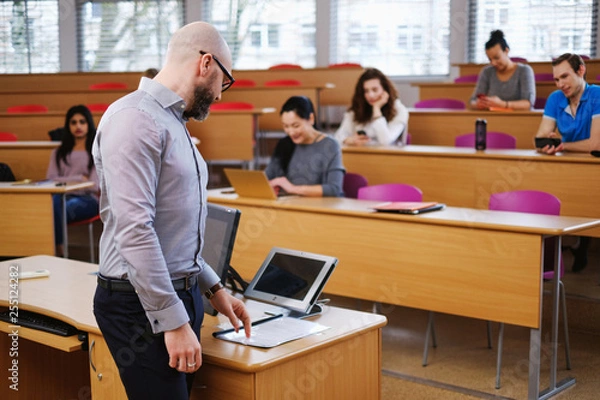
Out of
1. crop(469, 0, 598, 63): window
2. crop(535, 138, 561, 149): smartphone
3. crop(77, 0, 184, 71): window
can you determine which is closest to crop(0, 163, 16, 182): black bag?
crop(535, 138, 561, 149): smartphone

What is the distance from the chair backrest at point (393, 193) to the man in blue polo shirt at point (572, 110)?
0.93m

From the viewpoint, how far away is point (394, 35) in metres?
10.4

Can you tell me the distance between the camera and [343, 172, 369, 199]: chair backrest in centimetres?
480

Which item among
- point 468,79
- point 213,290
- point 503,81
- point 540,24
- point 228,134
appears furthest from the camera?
point 540,24

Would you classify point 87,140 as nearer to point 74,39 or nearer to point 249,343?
point 249,343

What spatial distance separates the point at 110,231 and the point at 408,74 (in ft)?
29.2

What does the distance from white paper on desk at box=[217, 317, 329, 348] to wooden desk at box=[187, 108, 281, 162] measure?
4.55 meters

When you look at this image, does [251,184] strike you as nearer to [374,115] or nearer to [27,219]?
[27,219]

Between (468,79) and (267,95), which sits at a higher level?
(468,79)

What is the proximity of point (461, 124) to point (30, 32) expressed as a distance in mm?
7869

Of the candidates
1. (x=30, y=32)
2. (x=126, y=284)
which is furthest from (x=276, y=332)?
(x=30, y=32)

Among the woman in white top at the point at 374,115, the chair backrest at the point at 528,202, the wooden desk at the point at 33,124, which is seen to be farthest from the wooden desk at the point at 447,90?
the chair backrest at the point at 528,202

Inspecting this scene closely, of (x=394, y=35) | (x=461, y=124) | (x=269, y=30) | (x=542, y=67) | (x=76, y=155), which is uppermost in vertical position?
(x=269, y=30)

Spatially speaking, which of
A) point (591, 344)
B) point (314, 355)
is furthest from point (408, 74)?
point (314, 355)
